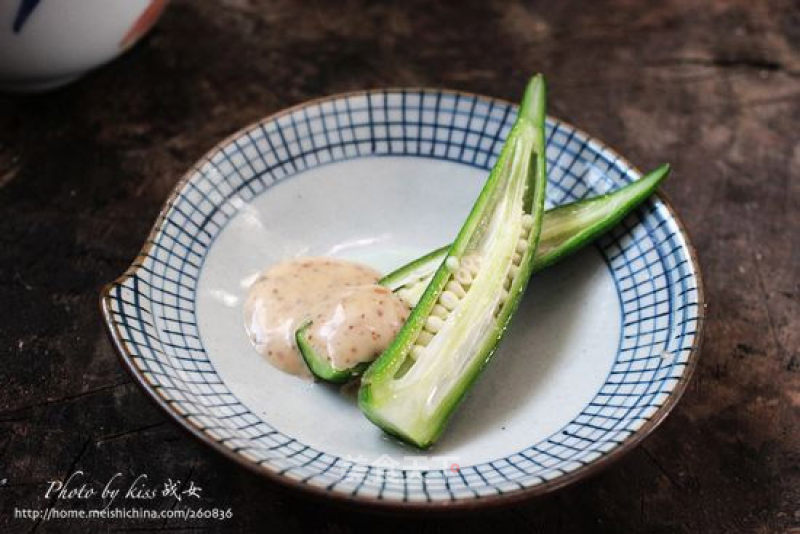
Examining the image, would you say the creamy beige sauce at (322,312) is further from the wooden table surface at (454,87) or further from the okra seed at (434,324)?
the wooden table surface at (454,87)

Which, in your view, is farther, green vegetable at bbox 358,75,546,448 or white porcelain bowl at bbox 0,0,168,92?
white porcelain bowl at bbox 0,0,168,92

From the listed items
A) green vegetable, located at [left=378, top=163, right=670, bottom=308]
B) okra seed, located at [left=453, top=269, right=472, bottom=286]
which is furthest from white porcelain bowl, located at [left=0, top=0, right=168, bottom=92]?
okra seed, located at [left=453, top=269, right=472, bottom=286]

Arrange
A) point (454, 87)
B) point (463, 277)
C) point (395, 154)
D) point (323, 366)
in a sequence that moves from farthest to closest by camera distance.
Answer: point (454, 87)
point (395, 154)
point (463, 277)
point (323, 366)

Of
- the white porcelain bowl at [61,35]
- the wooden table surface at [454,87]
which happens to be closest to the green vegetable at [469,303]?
the wooden table surface at [454,87]

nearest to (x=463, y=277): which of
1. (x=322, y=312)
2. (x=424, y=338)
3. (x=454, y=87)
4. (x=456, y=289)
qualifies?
(x=456, y=289)

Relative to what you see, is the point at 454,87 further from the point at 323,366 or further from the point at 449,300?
the point at 323,366

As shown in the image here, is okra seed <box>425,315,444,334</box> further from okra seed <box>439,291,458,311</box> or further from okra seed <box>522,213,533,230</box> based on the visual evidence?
okra seed <box>522,213,533,230</box>
